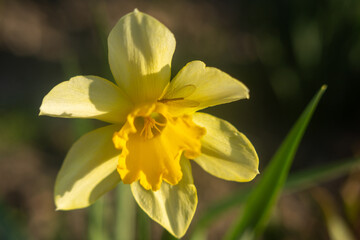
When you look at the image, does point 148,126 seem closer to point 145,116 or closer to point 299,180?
point 145,116

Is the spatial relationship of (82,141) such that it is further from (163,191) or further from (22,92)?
(22,92)

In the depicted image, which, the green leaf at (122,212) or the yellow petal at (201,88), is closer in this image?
the yellow petal at (201,88)

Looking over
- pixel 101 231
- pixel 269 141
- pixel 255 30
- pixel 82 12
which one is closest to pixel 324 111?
pixel 269 141

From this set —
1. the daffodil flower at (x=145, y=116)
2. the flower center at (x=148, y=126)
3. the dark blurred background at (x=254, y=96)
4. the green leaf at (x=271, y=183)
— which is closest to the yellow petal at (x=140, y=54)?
the daffodil flower at (x=145, y=116)

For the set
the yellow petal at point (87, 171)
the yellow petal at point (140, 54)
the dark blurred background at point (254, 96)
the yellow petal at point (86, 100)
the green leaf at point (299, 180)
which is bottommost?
the dark blurred background at point (254, 96)

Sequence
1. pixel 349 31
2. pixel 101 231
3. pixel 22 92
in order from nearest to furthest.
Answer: pixel 101 231 → pixel 349 31 → pixel 22 92

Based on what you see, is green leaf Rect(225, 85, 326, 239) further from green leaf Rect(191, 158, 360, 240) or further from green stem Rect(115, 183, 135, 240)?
green stem Rect(115, 183, 135, 240)

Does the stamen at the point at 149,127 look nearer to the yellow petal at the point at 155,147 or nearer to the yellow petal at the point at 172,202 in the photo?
the yellow petal at the point at 155,147

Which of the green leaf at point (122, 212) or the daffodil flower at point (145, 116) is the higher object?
the daffodil flower at point (145, 116)
